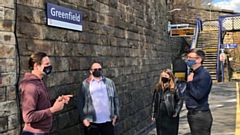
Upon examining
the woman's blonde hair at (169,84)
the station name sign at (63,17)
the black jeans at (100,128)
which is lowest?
the black jeans at (100,128)

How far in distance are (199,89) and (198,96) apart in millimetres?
98

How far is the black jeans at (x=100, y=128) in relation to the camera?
4.80 m

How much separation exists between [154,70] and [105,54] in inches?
156

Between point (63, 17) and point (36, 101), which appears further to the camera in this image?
point (63, 17)

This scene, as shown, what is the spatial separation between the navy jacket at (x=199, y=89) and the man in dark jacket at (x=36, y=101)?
6.51 feet

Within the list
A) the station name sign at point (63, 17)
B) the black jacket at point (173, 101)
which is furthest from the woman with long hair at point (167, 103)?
the station name sign at point (63, 17)

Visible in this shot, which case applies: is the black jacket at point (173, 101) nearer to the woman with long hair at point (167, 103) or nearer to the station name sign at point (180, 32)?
the woman with long hair at point (167, 103)

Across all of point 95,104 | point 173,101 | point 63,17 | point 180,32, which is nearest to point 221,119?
point 173,101

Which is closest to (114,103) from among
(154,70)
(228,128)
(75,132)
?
(75,132)

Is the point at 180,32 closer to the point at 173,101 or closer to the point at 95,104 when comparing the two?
the point at 173,101

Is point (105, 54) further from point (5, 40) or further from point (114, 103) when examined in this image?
point (5, 40)

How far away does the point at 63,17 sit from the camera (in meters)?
4.63

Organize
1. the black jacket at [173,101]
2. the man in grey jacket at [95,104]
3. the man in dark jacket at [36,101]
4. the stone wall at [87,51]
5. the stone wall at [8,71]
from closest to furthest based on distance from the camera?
the man in dark jacket at [36,101]
the stone wall at [8,71]
the stone wall at [87,51]
the man in grey jacket at [95,104]
the black jacket at [173,101]

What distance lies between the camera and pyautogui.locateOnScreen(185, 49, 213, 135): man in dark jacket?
4.40 metres
